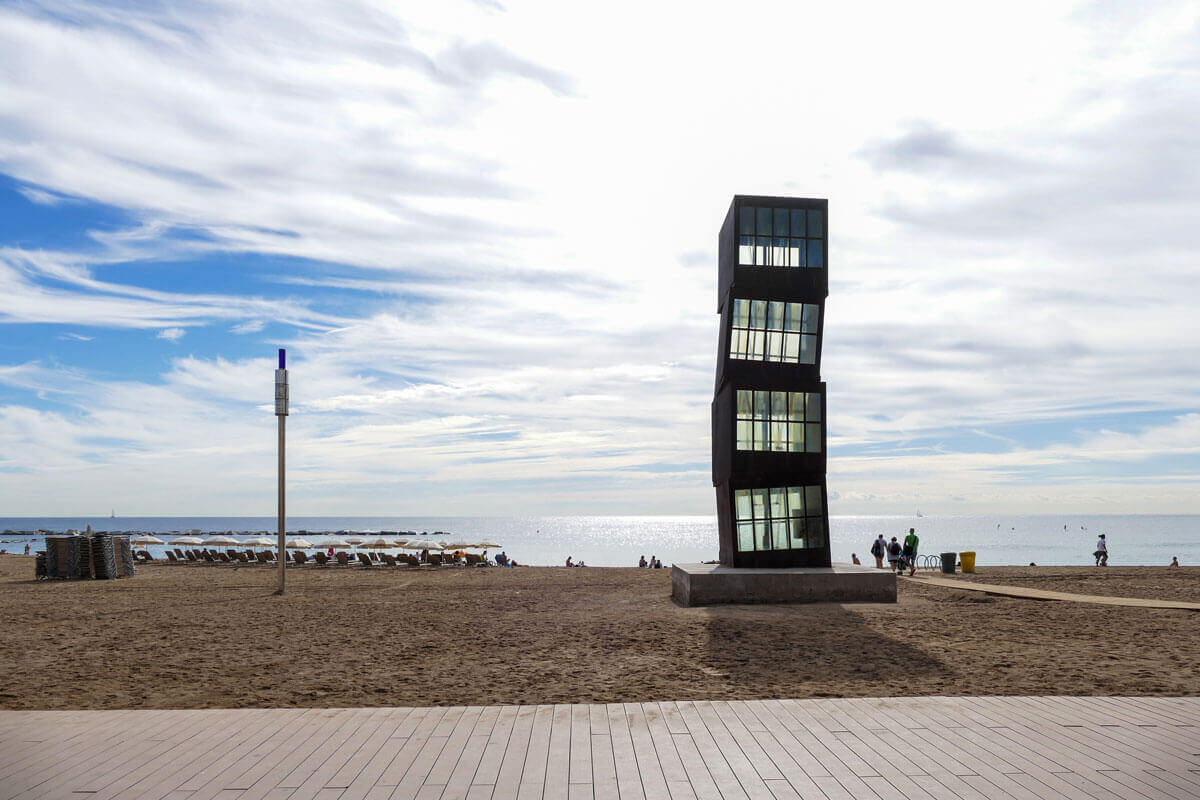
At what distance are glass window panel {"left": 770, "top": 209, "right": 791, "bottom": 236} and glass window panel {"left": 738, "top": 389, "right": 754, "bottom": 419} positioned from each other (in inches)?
149

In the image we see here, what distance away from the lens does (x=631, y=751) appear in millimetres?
6621

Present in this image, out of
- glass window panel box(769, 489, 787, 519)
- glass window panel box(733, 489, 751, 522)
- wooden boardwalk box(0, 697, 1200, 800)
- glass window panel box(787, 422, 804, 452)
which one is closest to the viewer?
wooden boardwalk box(0, 697, 1200, 800)

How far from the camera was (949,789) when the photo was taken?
18.9 feet

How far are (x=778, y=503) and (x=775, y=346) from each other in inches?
143

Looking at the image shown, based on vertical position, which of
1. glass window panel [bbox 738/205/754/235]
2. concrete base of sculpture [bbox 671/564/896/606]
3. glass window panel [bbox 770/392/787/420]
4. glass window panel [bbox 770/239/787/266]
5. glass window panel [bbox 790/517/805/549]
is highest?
glass window panel [bbox 738/205/754/235]

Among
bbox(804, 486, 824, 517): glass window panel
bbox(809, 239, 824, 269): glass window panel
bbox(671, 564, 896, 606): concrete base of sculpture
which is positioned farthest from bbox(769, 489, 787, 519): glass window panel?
bbox(809, 239, 824, 269): glass window panel

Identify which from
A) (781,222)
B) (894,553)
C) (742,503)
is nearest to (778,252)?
(781,222)

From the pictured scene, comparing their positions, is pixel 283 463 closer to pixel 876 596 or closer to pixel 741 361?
pixel 741 361

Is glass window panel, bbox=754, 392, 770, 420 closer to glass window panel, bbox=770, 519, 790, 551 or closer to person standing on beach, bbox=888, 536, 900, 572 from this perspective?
glass window panel, bbox=770, 519, 790, 551

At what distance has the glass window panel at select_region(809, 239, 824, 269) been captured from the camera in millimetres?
20781

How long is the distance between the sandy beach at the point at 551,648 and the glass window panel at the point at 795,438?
404 centimetres

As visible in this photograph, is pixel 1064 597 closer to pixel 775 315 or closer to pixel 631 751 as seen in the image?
pixel 775 315

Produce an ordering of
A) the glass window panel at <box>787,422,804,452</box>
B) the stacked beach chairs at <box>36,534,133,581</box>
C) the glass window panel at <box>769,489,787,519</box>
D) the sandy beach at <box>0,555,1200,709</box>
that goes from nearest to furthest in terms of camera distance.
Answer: the sandy beach at <box>0,555,1200,709</box> → the glass window panel at <box>769,489,787,519</box> → the glass window panel at <box>787,422,804,452</box> → the stacked beach chairs at <box>36,534,133,581</box>

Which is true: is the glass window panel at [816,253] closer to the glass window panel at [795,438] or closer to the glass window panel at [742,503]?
the glass window panel at [795,438]
